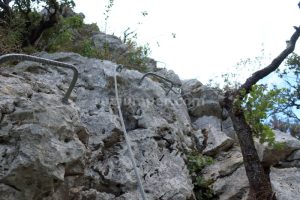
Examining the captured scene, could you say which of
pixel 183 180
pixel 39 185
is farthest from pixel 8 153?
pixel 183 180

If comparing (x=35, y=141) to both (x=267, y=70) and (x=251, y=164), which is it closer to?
(x=251, y=164)

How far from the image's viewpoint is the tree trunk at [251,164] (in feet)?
18.9

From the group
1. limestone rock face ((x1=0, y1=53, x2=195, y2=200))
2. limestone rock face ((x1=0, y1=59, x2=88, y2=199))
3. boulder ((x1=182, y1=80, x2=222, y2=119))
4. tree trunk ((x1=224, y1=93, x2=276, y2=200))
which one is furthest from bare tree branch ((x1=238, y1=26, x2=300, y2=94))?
limestone rock face ((x1=0, y1=59, x2=88, y2=199))

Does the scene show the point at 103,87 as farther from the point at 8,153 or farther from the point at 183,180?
the point at 8,153

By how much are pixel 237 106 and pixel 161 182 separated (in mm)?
1868

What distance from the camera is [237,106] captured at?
247 inches

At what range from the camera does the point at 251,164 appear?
234 inches

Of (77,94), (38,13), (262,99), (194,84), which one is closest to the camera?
(262,99)

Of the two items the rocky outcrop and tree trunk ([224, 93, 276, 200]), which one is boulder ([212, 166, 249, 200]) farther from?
tree trunk ([224, 93, 276, 200])

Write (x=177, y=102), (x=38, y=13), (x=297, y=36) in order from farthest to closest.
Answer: (x=38, y=13) → (x=177, y=102) → (x=297, y=36)

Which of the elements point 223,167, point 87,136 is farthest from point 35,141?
point 223,167

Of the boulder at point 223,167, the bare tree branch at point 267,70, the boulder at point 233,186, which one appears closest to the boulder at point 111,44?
the bare tree branch at point 267,70

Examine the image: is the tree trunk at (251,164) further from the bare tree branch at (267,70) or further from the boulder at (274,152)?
the bare tree branch at (267,70)

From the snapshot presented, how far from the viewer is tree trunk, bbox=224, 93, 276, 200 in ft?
18.9
